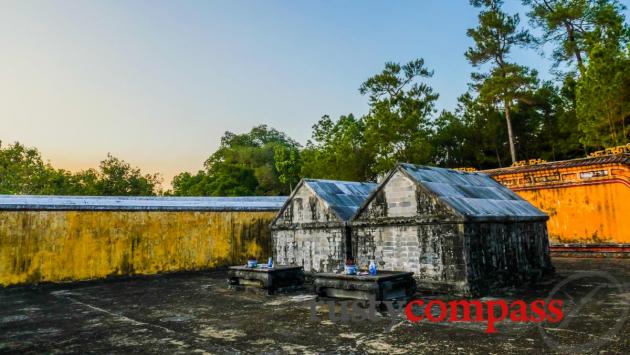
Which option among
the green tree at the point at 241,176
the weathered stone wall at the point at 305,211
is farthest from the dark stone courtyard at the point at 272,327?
the green tree at the point at 241,176

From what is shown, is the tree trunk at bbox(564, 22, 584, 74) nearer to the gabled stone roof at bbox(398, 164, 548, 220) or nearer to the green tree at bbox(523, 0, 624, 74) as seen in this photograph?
the green tree at bbox(523, 0, 624, 74)

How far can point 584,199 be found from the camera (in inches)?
651

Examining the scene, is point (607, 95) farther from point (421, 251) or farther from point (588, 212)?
point (421, 251)

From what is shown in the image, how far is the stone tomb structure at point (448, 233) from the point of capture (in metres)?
8.84

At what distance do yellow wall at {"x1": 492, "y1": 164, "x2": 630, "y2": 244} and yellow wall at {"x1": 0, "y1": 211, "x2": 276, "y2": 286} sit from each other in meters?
12.6

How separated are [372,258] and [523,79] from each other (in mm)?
23246

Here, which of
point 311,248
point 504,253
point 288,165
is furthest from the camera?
point 288,165

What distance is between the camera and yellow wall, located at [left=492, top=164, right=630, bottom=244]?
50.5 feet

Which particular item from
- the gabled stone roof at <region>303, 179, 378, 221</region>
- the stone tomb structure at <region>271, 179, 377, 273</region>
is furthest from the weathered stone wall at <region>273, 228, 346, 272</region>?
the gabled stone roof at <region>303, 179, 378, 221</region>

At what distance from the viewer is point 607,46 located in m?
23.3

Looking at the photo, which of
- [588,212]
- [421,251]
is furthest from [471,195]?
[588,212]

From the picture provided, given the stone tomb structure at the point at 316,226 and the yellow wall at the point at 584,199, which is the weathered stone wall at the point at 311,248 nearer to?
the stone tomb structure at the point at 316,226

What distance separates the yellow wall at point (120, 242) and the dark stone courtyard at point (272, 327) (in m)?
3.35

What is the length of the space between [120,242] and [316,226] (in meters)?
8.23
